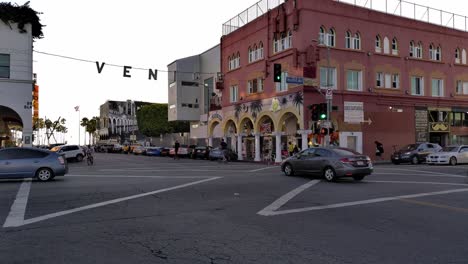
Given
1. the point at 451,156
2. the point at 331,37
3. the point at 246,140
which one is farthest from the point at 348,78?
the point at 246,140

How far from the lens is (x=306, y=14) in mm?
35000

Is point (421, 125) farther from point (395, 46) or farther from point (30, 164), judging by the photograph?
point (30, 164)

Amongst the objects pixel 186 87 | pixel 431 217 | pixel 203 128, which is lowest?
pixel 431 217

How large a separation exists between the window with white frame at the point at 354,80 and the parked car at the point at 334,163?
19.1 meters

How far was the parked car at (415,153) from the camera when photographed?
3228 centimetres

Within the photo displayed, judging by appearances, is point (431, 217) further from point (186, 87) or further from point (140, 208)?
point (186, 87)

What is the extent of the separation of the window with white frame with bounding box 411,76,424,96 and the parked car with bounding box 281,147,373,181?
24.9 meters

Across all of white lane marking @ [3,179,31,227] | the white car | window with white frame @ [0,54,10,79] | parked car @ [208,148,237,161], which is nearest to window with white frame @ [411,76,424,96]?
the white car

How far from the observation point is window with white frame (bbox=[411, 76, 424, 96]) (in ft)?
132

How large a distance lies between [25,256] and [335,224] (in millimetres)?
5651

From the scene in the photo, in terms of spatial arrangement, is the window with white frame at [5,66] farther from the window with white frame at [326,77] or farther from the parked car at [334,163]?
the parked car at [334,163]

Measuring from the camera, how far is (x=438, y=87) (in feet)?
137

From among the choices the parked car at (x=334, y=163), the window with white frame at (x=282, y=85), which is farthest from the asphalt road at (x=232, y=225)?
the window with white frame at (x=282, y=85)

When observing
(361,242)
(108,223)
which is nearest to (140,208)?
(108,223)
